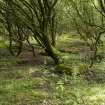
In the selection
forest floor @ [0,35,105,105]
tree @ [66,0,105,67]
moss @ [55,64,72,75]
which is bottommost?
forest floor @ [0,35,105,105]

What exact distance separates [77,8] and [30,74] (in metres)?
15.1

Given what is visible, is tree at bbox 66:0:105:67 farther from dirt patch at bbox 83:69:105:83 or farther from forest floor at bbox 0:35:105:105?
dirt patch at bbox 83:69:105:83

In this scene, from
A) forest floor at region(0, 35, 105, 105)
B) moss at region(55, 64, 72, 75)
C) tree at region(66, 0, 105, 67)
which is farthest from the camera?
tree at region(66, 0, 105, 67)

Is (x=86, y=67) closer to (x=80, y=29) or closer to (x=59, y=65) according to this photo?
(x=59, y=65)

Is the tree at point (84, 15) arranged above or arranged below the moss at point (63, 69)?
above

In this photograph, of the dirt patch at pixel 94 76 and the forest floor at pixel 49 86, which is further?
the dirt patch at pixel 94 76

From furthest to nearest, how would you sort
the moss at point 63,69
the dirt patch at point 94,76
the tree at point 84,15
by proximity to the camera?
the tree at point 84,15
the moss at point 63,69
the dirt patch at point 94,76

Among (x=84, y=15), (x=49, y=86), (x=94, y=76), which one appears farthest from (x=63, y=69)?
(x=84, y=15)

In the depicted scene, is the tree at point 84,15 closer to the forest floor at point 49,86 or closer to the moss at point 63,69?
the forest floor at point 49,86

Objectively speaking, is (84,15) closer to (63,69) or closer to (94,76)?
(63,69)

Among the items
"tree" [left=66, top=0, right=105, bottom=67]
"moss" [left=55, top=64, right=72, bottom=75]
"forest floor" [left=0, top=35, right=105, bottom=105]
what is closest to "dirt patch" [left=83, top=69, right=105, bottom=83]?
"forest floor" [left=0, top=35, right=105, bottom=105]

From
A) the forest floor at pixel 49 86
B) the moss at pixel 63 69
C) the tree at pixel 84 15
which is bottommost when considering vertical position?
the forest floor at pixel 49 86

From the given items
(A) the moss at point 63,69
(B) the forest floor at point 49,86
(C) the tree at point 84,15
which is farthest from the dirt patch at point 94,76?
(C) the tree at point 84,15

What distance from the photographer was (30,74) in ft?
54.0
